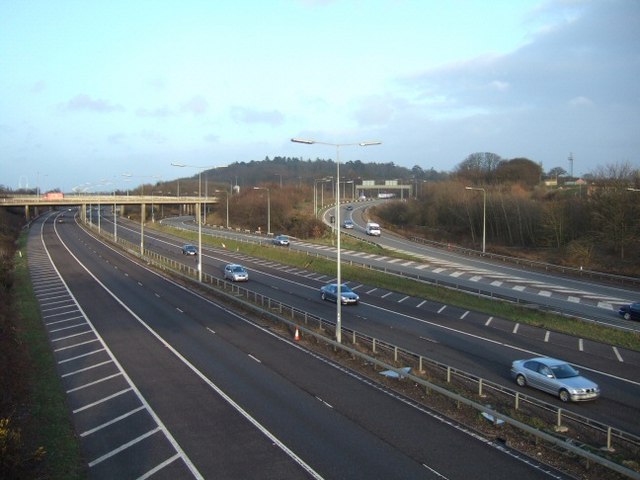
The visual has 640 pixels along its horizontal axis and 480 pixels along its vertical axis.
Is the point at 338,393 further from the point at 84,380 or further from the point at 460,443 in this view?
the point at 84,380

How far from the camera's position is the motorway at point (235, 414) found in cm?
1202

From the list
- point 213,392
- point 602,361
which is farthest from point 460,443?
point 602,361

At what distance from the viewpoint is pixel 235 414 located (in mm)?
15297

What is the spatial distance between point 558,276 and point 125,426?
4108 cm

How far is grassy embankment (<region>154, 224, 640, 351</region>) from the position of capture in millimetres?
26281

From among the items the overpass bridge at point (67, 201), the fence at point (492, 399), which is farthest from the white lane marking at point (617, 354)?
the overpass bridge at point (67, 201)

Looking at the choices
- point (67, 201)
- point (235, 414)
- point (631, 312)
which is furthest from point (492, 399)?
point (67, 201)

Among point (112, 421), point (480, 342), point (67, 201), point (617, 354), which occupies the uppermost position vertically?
point (67, 201)

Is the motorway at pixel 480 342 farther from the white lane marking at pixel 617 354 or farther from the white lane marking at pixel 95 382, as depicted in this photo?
the white lane marking at pixel 95 382

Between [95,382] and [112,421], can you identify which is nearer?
[112,421]

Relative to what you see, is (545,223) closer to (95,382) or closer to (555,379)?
(555,379)

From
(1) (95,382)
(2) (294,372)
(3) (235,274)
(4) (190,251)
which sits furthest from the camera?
(4) (190,251)


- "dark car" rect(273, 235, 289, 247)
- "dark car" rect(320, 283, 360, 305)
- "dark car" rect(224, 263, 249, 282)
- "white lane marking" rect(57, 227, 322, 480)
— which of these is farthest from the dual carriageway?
"dark car" rect(273, 235, 289, 247)

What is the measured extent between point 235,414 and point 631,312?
79.0ft
